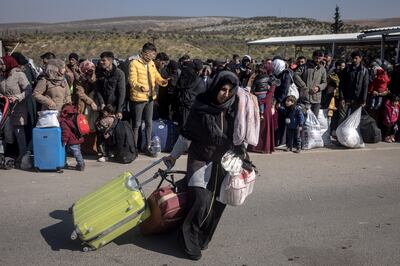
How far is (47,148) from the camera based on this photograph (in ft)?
22.6

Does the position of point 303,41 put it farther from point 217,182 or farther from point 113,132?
point 217,182

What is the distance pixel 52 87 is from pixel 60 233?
3088 millimetres

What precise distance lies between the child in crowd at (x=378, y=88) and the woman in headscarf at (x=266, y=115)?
2625mm

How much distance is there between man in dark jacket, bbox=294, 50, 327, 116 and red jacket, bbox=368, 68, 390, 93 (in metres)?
1.32

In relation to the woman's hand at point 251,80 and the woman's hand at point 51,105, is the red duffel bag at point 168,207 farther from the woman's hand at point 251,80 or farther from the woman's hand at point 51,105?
the woman's hand at point 251,80

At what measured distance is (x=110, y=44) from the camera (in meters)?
47.1

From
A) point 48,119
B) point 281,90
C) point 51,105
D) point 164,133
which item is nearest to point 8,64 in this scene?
point 51,105

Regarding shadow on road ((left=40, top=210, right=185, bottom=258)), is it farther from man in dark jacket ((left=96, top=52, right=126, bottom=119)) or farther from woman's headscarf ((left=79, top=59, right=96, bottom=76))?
woman's headscarf ((left=79, top=59, right=96, bottom=76))

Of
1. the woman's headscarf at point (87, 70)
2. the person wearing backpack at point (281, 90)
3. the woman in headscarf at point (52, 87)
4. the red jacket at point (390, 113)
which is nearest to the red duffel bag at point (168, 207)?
the woman in headscarf at point (52, 87)

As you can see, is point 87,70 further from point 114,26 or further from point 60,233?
point 114,26

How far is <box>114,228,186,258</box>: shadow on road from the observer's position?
14.3 feet

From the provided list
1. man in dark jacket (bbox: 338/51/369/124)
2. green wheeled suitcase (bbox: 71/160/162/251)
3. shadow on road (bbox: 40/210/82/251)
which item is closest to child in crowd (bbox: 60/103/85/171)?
shadow on road (bbox: 40/210/82/251)

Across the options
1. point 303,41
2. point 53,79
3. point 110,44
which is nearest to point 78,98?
point 53,79

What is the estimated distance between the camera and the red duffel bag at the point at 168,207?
423cm
